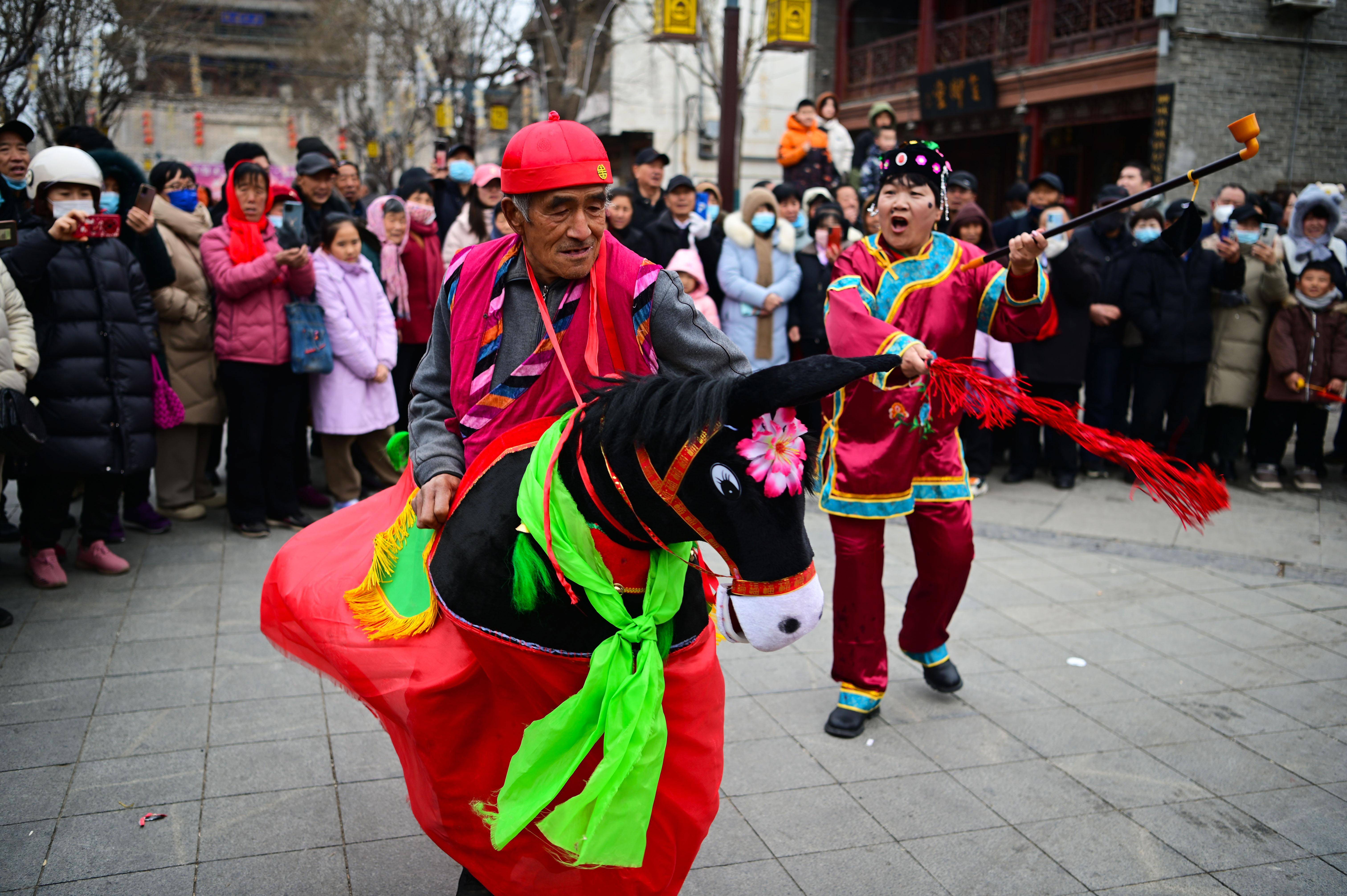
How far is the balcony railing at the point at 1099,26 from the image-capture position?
15.5 meters

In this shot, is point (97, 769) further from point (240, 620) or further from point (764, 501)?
point (764, 501)

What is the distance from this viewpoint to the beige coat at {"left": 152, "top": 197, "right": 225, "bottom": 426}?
6.29m

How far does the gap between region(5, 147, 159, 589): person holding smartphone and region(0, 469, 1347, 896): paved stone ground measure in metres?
0.38

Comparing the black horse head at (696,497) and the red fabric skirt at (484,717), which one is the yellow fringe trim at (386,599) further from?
the black horse head at (696,497)

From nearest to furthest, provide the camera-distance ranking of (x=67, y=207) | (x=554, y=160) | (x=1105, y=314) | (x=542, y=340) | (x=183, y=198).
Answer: (x=554, y=160) → (x=542, y=340) → (x=67, y=207) → (x=183, y=198) → (x=1105, y=314)

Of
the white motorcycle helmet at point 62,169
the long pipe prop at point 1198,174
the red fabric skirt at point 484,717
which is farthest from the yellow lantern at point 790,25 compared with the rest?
the red fabric skirt at point 484,717

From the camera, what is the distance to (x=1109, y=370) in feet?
27.5

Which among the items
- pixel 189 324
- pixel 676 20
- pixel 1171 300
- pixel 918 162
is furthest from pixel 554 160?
pixel 676 20

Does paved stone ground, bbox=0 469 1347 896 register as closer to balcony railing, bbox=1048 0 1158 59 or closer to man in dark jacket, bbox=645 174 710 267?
man in dark jacket, bbox=645 174 710 267

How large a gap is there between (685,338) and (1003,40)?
1867 cm

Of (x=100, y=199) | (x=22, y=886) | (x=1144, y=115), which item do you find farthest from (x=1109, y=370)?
(x=1144, y=115)

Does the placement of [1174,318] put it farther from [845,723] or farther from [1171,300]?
[845,723]

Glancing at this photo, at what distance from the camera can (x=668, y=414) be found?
6.29 ft

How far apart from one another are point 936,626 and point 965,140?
19932 mm
